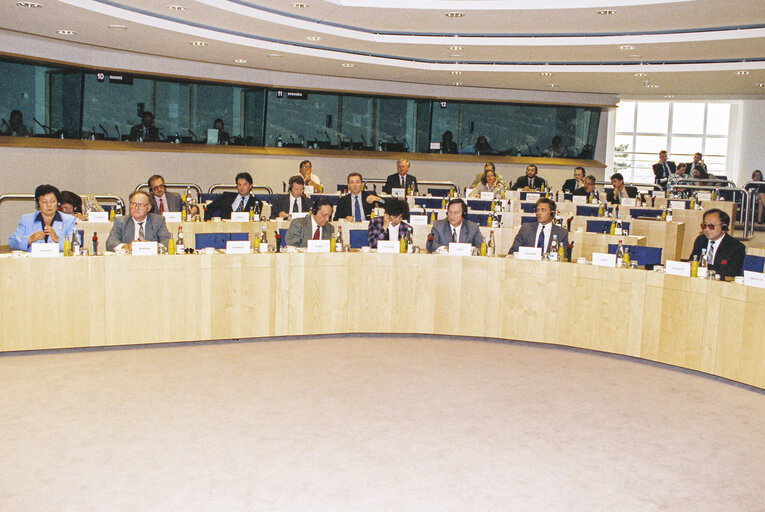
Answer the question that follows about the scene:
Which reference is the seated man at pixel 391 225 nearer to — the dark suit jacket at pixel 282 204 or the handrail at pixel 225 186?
the dark suit jacket at pixel 282 204

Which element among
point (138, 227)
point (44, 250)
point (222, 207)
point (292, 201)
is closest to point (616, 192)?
point (292, 201)

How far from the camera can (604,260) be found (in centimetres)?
695

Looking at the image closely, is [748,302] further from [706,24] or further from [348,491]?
[706,24]

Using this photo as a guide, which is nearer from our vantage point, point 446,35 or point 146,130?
point 446,35

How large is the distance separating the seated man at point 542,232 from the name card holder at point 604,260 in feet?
3.18

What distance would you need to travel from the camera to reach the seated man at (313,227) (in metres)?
7.82

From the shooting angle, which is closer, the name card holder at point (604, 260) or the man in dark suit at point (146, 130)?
the name card holder at point (604, 260)

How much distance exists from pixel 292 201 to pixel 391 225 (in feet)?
9.21

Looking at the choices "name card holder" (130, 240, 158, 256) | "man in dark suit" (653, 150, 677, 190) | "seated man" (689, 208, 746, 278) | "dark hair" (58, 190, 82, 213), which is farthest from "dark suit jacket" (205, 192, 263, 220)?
"man in dark suit" (653, 150, 677, 190)

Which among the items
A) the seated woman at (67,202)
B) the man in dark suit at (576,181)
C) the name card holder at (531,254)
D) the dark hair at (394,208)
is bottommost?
the name card holder at (531,254)

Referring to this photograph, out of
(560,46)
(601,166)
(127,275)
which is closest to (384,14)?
(560,46)

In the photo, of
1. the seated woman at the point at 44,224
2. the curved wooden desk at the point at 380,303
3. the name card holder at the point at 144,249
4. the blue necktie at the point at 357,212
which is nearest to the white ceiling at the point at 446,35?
the blue necktie at the point at 357,212

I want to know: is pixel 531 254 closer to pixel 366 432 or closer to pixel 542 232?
pixel 542 232

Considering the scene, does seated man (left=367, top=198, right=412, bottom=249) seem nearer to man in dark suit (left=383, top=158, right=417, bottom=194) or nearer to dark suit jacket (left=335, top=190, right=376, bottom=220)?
dark suit jacket (left=335, top=190, right=376, bottom=220)
